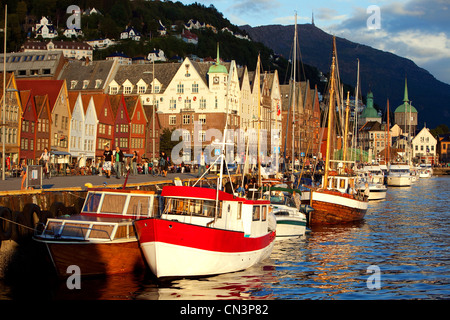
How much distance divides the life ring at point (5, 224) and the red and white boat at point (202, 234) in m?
5.09

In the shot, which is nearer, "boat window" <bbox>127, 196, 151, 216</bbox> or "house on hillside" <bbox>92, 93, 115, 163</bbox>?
"boat window" <bbox>127, 196, 151, 216</bbox>

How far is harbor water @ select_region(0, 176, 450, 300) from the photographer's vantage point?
2341cm

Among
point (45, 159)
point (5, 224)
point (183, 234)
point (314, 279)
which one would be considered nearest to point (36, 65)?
point (45, 159)


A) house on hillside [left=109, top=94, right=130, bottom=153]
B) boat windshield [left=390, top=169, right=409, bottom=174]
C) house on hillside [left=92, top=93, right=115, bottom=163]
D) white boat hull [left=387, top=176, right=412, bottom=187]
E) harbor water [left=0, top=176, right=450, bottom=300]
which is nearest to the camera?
harbor water [left=0, top=176, right=450, bottom=300]

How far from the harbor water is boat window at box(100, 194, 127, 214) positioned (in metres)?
3.51

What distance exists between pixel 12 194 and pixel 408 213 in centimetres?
4236

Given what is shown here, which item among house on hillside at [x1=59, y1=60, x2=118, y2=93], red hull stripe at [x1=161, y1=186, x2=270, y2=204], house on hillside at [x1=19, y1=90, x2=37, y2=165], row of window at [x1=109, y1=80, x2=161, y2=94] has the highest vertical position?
house on hillside at [x1=59, y1=60, x2=118, y2=93]

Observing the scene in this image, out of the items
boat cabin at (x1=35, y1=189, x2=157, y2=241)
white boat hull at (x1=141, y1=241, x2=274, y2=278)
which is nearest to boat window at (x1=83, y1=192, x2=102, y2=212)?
boat cabin at (x1=35, y1=189, x2=157, y2=241)

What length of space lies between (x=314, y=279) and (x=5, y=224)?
13.1 m

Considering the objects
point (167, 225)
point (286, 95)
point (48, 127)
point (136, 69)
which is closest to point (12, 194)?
point (167, 225)

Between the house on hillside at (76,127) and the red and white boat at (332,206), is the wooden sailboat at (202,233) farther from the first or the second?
the house on hillside at (76,127)

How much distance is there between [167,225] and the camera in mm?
24297

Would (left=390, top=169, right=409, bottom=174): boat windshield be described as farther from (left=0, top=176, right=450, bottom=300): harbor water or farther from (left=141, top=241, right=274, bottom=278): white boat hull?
(left=141, top=241, right=274, bottom=278): white boat hull
